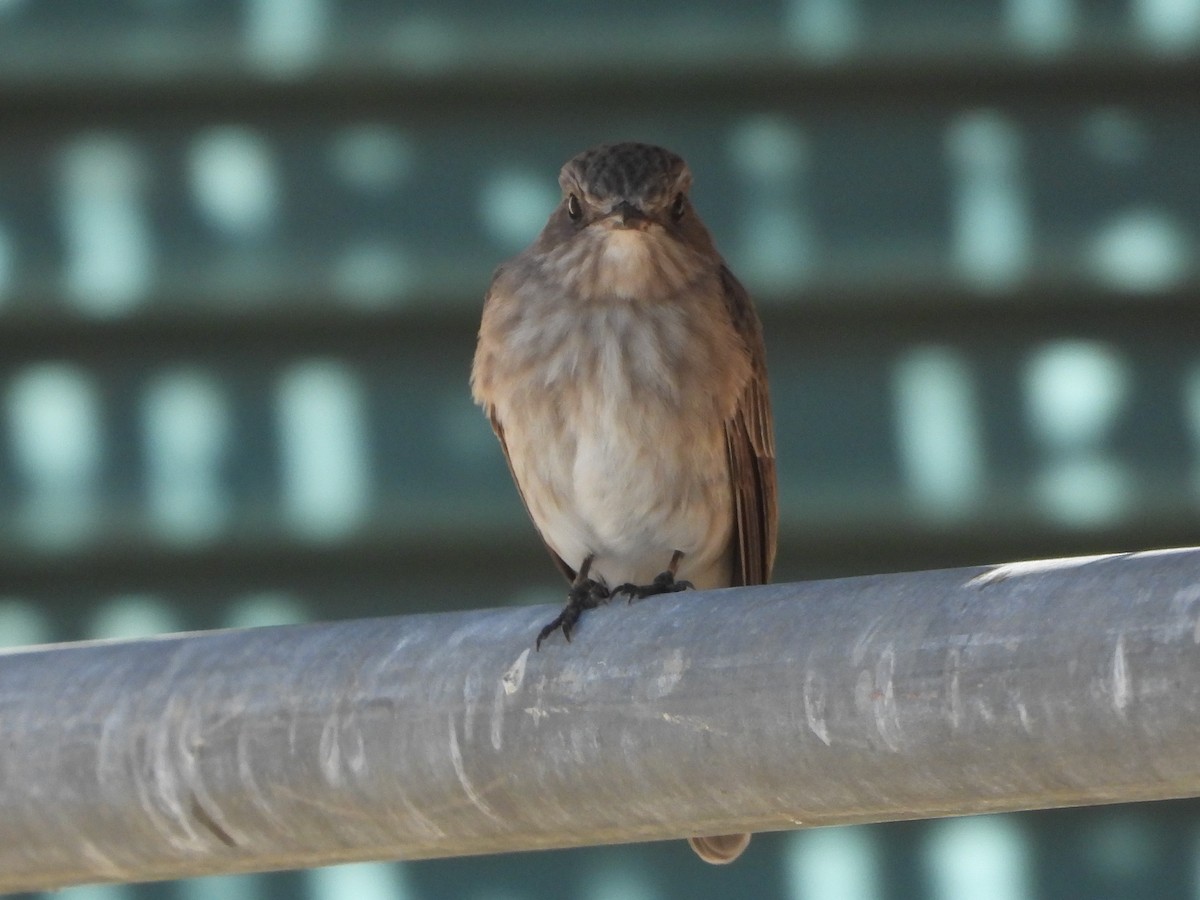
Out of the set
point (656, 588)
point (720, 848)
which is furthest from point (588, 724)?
point (720, 848)

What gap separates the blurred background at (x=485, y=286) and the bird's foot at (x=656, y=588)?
0.95 m

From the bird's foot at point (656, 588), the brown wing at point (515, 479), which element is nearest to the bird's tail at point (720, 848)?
the bird's foot at point (656, 588)

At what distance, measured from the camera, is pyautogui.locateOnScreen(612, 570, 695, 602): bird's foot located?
3748 millimetres

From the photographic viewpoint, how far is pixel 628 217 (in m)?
4.31

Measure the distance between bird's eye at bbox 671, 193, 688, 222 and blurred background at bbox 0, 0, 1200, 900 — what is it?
609mm

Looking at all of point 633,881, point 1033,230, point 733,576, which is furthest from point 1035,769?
point 1033,230

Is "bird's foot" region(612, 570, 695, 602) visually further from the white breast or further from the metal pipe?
the metal pipe

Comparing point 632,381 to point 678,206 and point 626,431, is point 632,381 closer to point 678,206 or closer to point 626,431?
point 626,431

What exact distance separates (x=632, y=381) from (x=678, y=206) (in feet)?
1.58

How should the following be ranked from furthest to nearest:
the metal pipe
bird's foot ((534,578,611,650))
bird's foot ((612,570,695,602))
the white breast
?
the white breast → bird's foot ((612,570,695,602)) → bird's foot ((534,578,611,650)) → the metal pipe

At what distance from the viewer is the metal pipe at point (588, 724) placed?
5.86 ft

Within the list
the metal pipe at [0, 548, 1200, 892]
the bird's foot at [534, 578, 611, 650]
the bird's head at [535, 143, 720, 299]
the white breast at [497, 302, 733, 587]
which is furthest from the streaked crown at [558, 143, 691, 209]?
the metal pipe at [0, 548, 1200, 892]

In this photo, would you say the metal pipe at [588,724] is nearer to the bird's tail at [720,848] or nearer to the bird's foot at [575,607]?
the bird's foot at [575,607]

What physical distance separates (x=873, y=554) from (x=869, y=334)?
0.54m
